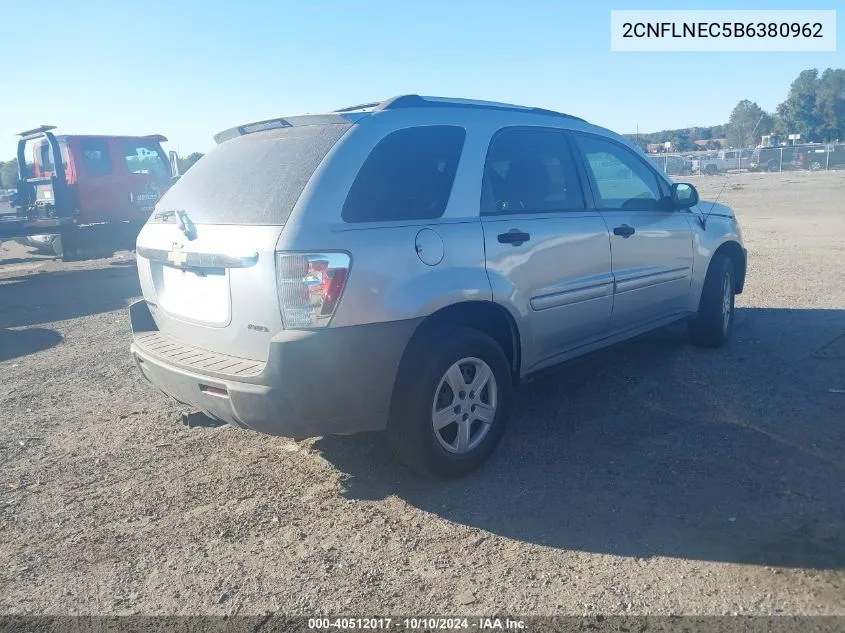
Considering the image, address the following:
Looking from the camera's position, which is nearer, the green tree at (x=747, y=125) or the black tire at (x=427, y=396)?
the black tire at (x=427, y=396)

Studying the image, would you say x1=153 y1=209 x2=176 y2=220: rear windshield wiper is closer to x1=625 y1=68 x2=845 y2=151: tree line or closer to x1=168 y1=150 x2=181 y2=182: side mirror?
x1=168 y1=150 x2=181 y2=182: side mirror

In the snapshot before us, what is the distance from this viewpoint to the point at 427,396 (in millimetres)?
3584

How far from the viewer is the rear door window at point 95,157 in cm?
1351

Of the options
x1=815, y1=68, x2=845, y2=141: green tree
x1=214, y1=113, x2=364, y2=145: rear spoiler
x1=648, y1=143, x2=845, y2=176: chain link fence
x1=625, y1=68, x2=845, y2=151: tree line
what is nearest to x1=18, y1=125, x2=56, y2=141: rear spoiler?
x1=214, y1=113, x2=364, y2=145: rear spoiler

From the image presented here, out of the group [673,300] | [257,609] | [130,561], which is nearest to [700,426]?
[673,300]

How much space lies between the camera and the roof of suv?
3.83 m

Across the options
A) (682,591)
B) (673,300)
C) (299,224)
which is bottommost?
(682,591)

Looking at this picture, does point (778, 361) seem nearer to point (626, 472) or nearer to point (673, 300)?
point (673, 300)

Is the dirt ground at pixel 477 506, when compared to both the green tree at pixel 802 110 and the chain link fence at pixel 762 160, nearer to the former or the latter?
the chain link fence at pixel 762 160

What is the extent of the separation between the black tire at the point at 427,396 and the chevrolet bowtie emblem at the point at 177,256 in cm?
128

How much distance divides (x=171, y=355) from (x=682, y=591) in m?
2.65

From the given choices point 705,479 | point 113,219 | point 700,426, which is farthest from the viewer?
point 113,219

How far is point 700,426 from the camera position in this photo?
14.7 ft

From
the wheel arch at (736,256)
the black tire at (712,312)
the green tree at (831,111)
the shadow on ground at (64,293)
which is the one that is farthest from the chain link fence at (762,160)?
the black tire at (712,312)
